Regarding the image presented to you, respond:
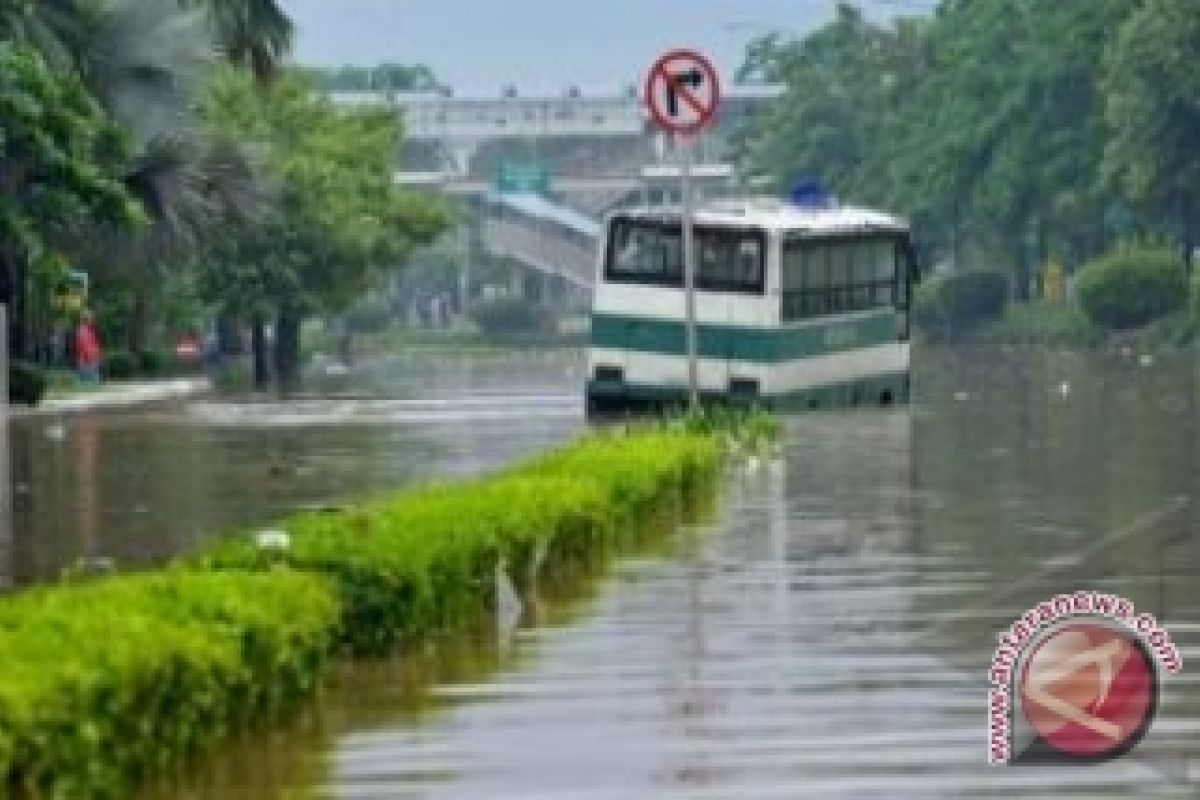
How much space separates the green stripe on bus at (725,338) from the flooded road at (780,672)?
18191mm

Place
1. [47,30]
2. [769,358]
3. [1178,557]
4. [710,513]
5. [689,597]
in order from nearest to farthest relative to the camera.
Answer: [689,597] < [1178,557] < [710,513] < [769,358] < [47,30]

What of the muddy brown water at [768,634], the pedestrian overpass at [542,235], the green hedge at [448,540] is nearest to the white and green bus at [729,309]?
the muddy brown water at [768,634]

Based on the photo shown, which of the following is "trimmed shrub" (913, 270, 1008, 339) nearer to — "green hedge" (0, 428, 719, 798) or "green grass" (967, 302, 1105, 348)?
"green grass" (967, 302, 1105, 348)

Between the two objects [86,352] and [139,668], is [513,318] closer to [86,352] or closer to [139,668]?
[86,352]

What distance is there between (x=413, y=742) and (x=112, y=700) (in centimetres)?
197

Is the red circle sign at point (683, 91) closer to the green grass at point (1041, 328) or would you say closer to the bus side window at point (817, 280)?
the bus side window at point (817, 280)

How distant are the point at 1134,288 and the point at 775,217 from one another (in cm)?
5366

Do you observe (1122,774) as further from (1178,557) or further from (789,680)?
(1178,557)

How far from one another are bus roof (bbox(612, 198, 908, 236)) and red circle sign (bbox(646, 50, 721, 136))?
55.3 ft

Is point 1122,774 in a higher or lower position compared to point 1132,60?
lower

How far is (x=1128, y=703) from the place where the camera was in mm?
12844

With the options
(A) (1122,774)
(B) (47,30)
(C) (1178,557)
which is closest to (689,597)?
(C) (1178,557)

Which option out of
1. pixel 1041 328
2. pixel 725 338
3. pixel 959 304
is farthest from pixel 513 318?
pixel 725 338

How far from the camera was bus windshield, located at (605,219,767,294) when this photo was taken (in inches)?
1815
